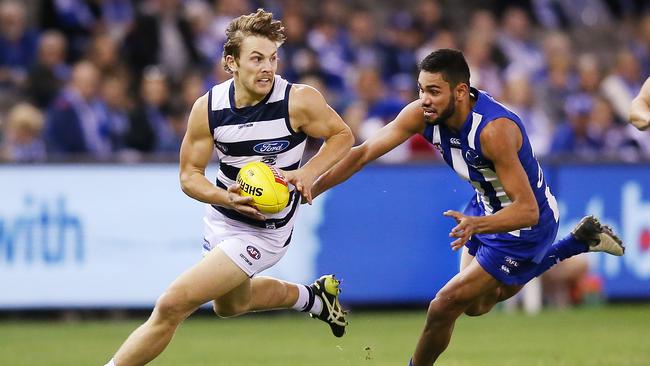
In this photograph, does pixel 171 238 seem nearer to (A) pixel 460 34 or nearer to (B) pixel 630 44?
(A) pixel 460 34

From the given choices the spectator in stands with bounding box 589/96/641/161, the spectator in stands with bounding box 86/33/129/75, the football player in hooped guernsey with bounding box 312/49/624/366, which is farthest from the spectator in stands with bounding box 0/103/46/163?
the spectator in stands with bounding box 589/96/641/161

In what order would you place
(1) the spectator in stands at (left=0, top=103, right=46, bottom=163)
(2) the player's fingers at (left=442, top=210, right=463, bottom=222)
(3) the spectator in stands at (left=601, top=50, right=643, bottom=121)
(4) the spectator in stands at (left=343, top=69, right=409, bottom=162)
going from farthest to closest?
(3) the spectator in stands at (left=601, top=50, right=643, bottom=121)
(4) the spectator in stands at (left=343, top=69, right=409, bottom=162)
(1) the spectator in stands at (left=0, top=103, right=46, bottom=163)
(2) the player's fingers at (left=442, top=210, right=463, bottom=222)

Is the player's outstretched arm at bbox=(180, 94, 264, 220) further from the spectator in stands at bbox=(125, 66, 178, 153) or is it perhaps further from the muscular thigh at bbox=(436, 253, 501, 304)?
the spectator in stands at bbox=(125, 66, 178, 153)

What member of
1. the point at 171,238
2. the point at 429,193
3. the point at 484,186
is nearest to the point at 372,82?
the point at 429,193

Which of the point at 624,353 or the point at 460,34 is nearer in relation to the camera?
the point at 624,353

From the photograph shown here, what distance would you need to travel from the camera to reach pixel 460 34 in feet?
65.2

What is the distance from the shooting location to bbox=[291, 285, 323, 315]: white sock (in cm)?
923

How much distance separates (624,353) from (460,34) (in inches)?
396

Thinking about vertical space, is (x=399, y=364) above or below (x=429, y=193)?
below

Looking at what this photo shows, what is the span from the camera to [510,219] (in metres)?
7.96

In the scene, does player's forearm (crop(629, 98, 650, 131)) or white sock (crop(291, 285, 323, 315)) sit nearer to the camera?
player's forearm (crop(629, 98, 650, 131))

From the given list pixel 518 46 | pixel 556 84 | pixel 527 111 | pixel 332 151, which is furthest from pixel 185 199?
pixel 518 46

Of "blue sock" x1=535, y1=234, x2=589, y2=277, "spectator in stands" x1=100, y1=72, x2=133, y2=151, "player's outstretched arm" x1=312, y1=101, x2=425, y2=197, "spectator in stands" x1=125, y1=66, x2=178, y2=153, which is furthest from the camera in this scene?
"spectator in stands" x1=100, y1=72, x2=133, y2=151

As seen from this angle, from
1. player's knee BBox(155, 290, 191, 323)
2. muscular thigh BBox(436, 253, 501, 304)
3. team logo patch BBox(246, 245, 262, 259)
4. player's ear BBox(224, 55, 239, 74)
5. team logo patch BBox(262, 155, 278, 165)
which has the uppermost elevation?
player's ear BBox(224, 55, 239, 74)
